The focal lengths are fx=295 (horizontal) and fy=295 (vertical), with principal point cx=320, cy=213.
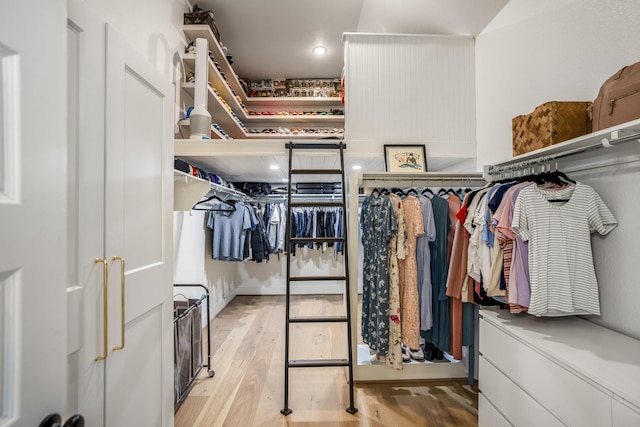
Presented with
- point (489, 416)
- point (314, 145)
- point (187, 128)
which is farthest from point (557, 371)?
point (187, 128)

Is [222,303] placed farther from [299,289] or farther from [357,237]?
[357,237]

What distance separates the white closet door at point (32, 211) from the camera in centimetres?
57

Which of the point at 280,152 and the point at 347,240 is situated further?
the point at 280,152

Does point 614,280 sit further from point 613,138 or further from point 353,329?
point 353,329

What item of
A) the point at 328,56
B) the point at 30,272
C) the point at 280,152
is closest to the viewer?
the point at 30,272

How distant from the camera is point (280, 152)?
2559 millimetres

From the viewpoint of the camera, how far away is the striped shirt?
1395 mm

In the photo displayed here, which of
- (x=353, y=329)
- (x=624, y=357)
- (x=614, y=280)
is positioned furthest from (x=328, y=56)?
(x=624, y=357)

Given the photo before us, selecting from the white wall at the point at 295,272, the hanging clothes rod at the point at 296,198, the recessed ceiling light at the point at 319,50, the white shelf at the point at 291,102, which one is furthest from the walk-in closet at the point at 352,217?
the white wall at the point at 295,272

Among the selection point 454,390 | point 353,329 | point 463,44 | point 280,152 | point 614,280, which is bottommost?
point 454,390

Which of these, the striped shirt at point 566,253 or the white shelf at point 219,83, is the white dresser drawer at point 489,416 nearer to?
the striped shirt at point 566,253

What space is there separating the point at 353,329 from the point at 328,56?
3678 mm

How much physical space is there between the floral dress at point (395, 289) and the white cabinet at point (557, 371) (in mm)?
601

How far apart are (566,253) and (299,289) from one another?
13.8ft
